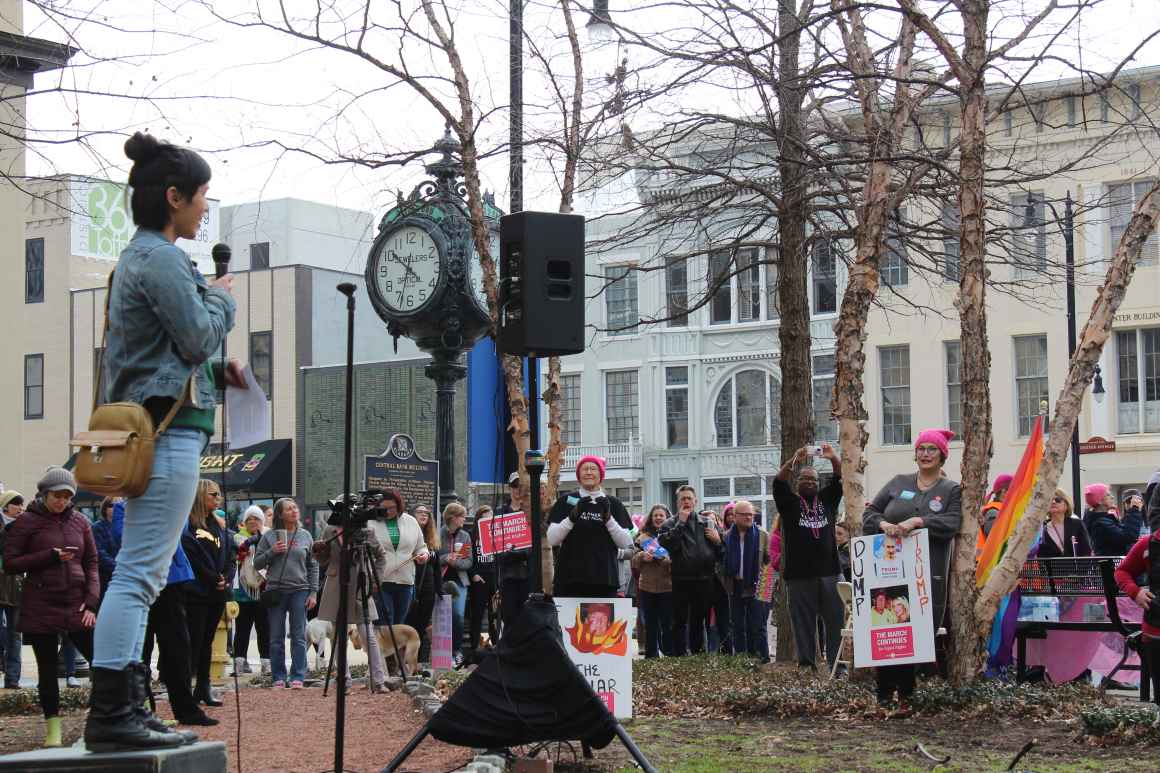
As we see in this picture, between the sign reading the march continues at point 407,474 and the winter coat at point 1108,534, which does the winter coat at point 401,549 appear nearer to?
the sign reading the march continues at point 407,474

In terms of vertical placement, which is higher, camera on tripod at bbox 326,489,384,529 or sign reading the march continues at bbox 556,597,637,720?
camera on tripod at bbox 326,489,384,529

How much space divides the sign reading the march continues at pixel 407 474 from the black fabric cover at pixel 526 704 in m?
8.83

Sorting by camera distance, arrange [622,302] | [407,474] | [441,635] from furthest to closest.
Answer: [622,302], [407,474], [441,635]

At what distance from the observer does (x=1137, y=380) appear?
129 ft

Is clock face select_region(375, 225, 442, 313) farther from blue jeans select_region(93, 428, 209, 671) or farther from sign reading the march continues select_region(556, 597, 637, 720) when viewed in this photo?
blue jeans select_region(93, 428, 209, 671)

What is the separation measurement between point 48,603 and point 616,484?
38.3 metres

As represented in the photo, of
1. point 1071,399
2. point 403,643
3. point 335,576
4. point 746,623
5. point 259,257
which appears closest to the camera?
point 1071,399

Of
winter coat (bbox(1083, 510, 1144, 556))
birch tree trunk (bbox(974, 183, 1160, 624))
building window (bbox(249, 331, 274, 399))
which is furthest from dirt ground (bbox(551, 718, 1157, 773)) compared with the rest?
building window (bbox(249, 331, 274, 399))

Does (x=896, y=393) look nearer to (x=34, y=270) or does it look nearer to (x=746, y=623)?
(x=746, y=623)

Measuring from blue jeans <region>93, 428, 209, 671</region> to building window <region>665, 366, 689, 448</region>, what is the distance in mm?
42219

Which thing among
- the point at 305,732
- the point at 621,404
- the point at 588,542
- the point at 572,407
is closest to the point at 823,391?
the point at 621,404

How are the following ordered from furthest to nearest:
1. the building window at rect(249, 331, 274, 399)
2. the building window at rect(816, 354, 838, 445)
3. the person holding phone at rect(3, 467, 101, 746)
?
the building window at rect(249, 331, 274, 399)
the building window at rect(816, 354, 838, 445)
the person holding phone at rect(3, 467, 101, 746)

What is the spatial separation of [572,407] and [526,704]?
41.8 m

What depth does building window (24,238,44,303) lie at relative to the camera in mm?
52312
